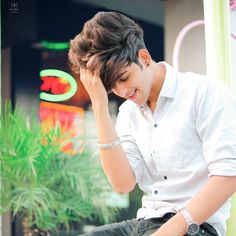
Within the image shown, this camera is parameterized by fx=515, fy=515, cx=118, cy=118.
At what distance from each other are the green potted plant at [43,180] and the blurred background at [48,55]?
9 centimetres

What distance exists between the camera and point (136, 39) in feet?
4.30

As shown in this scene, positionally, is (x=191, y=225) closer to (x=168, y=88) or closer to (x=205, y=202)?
(x=205, y=202)

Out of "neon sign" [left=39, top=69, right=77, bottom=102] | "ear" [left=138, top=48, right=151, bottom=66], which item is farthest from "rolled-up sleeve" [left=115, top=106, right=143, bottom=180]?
"neon sign" [left=39, top=69, right=77, bottom=102]

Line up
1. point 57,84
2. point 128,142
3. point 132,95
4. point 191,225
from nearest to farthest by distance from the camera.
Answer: point 191,225, point 132,95, point 128,142, point 57,84

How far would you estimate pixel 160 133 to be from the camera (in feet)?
4.47

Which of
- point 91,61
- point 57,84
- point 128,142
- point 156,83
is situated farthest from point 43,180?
point 91,61

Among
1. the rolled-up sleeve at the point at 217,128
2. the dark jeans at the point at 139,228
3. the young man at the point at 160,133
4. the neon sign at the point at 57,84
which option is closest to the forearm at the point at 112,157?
the young man at the point at 160,133

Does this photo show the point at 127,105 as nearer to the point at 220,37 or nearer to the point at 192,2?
the point at 220,37

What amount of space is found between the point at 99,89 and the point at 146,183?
12.7 inches

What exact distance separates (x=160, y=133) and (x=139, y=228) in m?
0.27

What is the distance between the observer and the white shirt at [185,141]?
49.8 inches

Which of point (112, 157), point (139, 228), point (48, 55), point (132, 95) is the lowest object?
point (139, 228)

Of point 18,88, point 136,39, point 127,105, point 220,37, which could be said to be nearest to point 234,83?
point 220,37

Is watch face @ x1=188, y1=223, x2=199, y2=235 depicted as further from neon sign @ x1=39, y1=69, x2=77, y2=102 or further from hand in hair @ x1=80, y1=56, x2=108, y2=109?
neon sign @ x1=39, y1=69, x2=77, y2=102
